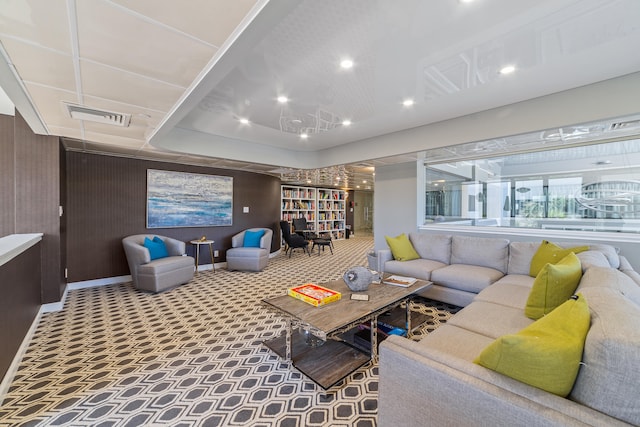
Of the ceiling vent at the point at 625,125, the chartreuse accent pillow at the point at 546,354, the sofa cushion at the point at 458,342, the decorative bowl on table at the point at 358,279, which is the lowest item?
the sofa cushion at the point at 458,342

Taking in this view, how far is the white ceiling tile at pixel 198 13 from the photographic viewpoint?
1.22 meters

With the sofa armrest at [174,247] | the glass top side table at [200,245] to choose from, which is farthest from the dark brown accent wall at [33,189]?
→ the glass top side table at [200,245]

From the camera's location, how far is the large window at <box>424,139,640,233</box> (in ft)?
11.2

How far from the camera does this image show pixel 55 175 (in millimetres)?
3193

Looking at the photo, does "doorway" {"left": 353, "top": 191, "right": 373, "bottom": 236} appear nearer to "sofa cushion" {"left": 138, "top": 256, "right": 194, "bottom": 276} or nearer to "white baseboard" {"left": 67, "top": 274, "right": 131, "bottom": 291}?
"sofa cushion" {"left": 138, "top": 256, "right": 194, "bottom": 276}

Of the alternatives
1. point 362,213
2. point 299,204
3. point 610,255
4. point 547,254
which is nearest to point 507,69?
point 547,254

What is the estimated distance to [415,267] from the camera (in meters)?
3.55

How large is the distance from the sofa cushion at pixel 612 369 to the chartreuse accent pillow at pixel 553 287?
3.13ft

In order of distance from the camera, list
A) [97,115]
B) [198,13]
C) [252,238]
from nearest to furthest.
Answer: [198,13] → [97,115] → [252,238]

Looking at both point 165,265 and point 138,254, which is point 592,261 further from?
point 138,254

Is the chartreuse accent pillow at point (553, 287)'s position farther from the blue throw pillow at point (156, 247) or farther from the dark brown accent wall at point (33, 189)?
the dark brown accent wall at point (33, 189)

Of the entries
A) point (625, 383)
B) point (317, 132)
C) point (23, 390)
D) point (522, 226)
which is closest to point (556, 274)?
point (625, 383)

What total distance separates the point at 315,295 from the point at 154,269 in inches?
109

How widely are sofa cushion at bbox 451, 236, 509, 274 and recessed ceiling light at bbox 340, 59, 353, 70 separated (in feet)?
9.40
